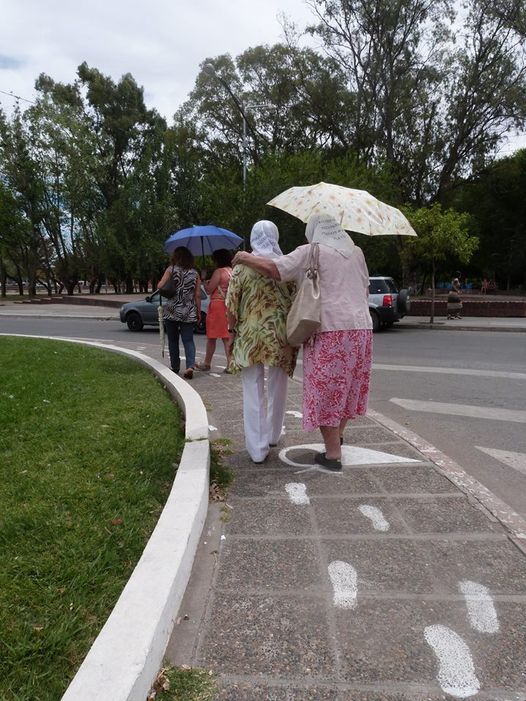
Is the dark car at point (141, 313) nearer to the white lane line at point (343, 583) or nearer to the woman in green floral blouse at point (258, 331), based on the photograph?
the woman in green floral blouse at point (258, 331)

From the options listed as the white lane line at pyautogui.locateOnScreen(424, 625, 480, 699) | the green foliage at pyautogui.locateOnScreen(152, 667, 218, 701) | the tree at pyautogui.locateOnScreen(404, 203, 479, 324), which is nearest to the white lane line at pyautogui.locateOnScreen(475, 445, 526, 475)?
the white lane line at pyautogui.locateOnScreen(424, 625, 480, 699)

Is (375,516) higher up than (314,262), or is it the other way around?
(314,262)

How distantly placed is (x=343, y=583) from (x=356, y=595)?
97 millimetres

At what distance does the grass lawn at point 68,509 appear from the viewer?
76.4 inches

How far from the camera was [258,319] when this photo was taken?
3.99m

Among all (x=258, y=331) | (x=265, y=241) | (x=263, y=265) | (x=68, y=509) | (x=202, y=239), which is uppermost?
(x=202, y=239)

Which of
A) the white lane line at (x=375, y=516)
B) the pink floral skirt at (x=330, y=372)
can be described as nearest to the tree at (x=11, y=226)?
the pink floral skirt at (x=330, y=372)

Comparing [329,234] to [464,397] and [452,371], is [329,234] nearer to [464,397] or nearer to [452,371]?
[464,397]

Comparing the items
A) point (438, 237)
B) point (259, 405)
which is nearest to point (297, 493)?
point (259, 405)

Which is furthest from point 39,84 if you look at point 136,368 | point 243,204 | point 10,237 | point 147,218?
point 136,368

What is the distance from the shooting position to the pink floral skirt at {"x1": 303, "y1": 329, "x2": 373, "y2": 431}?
373 centimetres

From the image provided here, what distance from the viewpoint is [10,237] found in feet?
129

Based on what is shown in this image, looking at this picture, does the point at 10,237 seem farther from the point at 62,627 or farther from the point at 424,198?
the point at 62,627

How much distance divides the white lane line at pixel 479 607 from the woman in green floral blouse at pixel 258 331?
1.90 metres
